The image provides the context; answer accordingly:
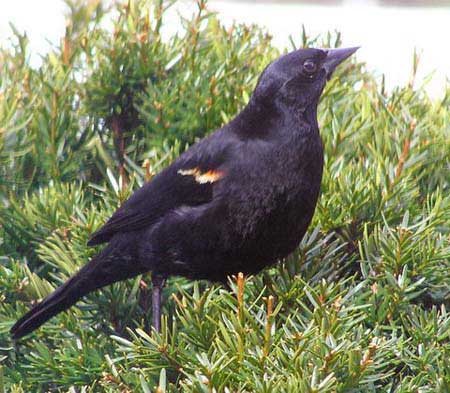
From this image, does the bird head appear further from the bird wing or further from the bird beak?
the bird wing

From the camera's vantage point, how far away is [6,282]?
2.65 metres

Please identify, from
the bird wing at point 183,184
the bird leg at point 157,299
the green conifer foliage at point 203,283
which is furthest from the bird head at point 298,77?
the bird leg at point 157,299

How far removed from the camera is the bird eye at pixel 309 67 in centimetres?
310

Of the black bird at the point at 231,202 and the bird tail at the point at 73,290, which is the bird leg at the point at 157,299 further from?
the bird tail at the point at 73,290

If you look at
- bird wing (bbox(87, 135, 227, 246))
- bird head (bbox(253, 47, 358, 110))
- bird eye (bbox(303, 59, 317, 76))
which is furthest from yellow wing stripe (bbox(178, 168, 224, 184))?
bird eye (bbox(303, 59, 317, 76))

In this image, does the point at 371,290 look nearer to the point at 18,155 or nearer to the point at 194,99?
the point at 194,99

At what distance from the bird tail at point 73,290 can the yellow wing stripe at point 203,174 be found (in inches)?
13.7

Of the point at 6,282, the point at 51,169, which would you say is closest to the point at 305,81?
the point at 51,169

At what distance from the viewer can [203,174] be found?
2971mm

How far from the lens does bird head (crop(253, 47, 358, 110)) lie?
304cm

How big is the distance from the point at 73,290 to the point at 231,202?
0.53 meters

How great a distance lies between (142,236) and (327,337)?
51.2 inches

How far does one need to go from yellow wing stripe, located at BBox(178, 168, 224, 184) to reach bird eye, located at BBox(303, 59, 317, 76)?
18.6 inches

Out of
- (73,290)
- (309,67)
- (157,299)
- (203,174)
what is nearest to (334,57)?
(309,67)
